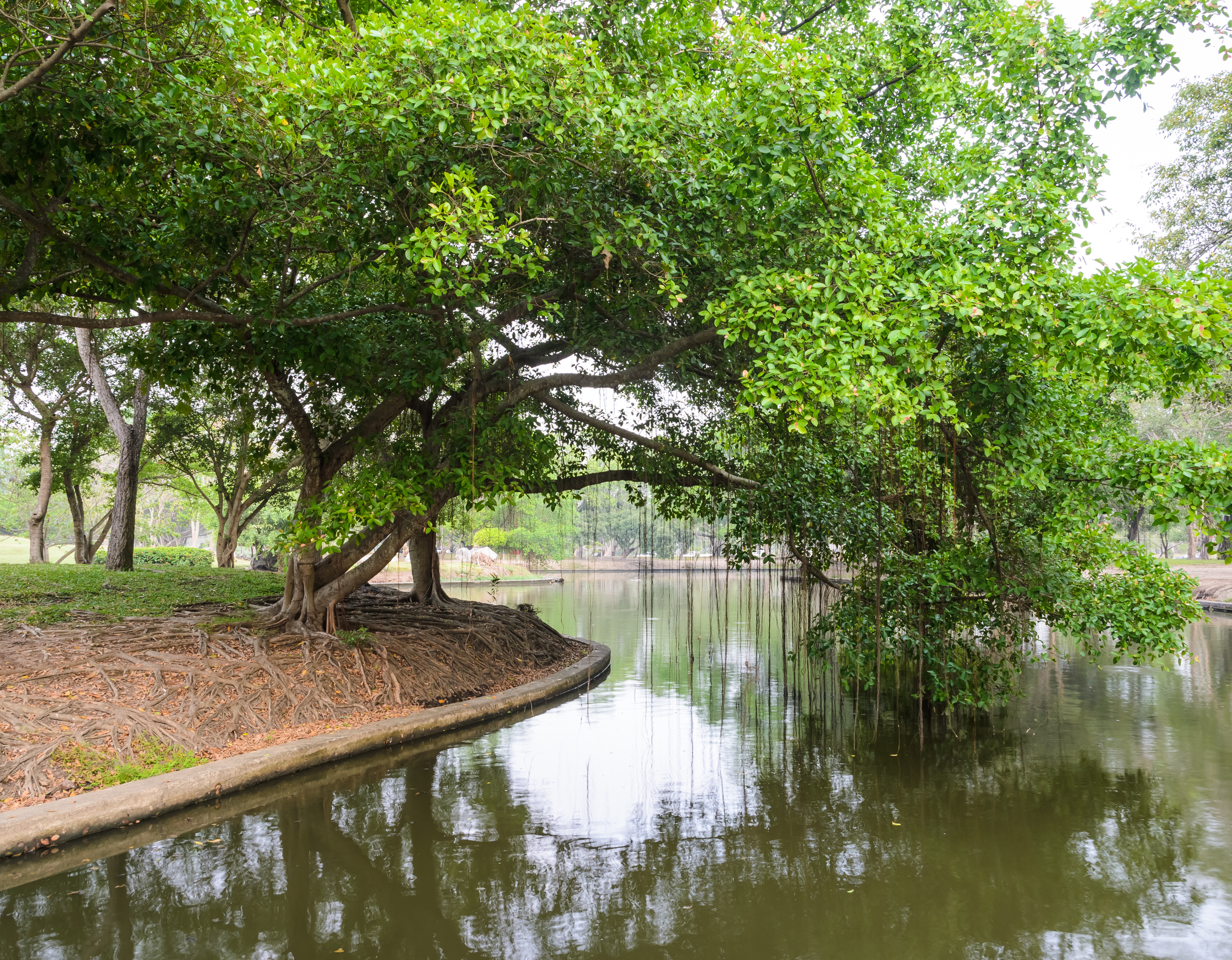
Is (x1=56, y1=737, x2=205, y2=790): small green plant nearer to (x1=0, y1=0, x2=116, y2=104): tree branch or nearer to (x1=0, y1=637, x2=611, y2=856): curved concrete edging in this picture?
(x1=0, y1=637, x2=611, y2=856): curved concrete edging

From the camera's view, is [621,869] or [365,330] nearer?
[621,869]

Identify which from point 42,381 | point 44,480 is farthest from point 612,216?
point 42,381

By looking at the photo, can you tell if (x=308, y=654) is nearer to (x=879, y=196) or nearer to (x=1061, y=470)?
(x=879, y=196)

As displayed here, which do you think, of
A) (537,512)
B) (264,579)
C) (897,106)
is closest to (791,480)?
(897,106)

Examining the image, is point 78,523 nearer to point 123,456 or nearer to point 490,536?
point 123,456

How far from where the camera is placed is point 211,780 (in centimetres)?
580

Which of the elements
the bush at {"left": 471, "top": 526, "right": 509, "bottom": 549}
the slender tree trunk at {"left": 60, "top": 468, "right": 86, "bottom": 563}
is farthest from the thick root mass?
the bush at {"left": 471, "top": 526, "right": 509, "bottom": 549}

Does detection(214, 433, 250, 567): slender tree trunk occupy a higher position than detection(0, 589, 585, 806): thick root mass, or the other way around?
detection(214, 433, 250, 567): slender tree trunk

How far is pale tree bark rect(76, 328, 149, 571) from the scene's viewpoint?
1384 cm

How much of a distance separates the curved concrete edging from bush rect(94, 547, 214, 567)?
21873 mm

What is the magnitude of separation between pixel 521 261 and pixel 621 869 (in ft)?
13.7

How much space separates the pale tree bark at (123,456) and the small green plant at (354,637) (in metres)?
7.25

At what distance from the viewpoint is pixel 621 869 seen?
15.7ft

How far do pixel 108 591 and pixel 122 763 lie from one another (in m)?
6.59
